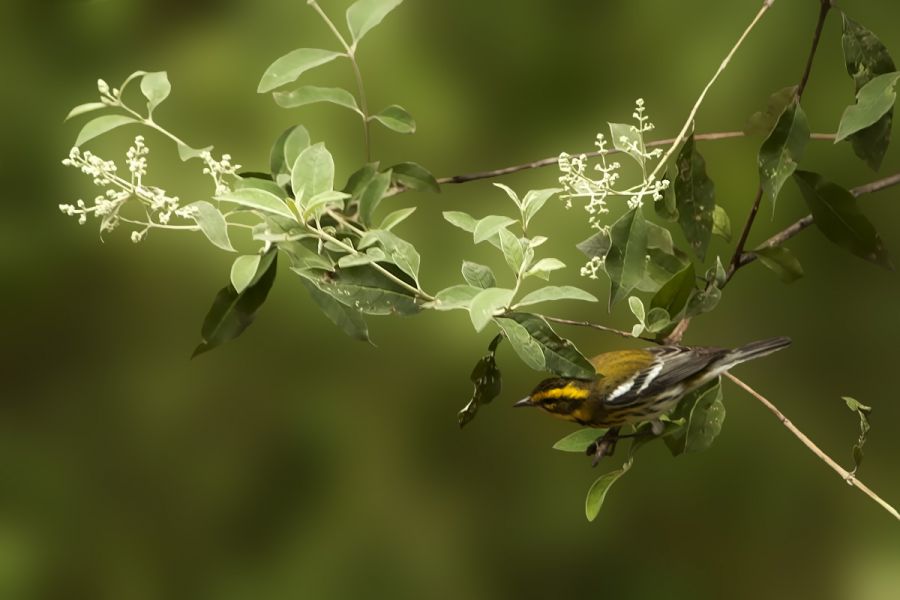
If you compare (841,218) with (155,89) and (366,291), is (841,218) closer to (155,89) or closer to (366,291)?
(366,291)

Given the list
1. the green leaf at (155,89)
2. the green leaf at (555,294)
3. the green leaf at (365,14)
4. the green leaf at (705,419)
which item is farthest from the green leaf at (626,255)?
the green leaf at (155,89)

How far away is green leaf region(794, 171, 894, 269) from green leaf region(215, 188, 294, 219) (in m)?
0.38

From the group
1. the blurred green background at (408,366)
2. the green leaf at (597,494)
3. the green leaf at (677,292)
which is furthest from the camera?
the blurred green background at (408,366)

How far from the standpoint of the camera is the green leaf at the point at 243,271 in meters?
0.69

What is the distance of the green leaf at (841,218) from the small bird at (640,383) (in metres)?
0.09

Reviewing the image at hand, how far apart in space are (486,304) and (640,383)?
0.20 m

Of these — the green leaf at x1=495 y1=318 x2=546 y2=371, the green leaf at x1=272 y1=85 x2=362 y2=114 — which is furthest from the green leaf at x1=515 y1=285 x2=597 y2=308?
the green leaf at x1=272 y1=85 x2=362 y2=114

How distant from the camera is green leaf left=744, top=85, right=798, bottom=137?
Answer: 784mm

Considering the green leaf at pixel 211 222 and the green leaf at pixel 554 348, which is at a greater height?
the green leaf at pixel 211 222

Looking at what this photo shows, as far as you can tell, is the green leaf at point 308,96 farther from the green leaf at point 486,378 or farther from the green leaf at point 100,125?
the green leaf at point 486,378

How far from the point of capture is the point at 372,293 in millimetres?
710

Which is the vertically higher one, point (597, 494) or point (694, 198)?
point (694, 198)

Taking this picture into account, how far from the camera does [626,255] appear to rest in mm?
703

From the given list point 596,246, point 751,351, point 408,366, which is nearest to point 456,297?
point 596,246
